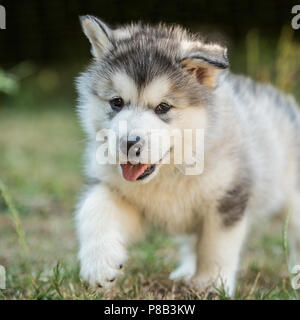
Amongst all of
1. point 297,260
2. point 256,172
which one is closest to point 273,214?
point 297,260

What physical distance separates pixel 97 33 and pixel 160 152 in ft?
3.06

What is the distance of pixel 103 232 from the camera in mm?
3172

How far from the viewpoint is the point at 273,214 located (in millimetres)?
4727

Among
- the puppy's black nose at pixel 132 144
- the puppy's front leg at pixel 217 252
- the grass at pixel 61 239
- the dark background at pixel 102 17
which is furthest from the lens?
the dark background at pixel 102 17

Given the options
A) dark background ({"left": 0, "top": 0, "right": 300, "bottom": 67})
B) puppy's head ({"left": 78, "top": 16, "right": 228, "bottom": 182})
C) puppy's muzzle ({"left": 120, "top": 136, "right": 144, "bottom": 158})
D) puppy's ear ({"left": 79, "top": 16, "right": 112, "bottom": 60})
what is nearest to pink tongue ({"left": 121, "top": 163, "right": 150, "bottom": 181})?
puppy's head ({"left": 78, "top": 16, "right": 228, "bottom": 182})

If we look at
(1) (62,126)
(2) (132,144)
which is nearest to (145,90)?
(2) (132,144)

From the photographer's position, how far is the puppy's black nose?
2.85 metres

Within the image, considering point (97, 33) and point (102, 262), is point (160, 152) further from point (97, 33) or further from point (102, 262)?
point (97, 33)

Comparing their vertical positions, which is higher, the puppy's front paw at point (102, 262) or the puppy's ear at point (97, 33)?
the puppy's ear at point (97, 33)

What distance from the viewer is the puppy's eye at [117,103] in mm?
3119

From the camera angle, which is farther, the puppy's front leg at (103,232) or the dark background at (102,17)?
the dark background at (102,17)

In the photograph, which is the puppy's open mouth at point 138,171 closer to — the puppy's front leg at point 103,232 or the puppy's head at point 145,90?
the puppy's head at point 145,90

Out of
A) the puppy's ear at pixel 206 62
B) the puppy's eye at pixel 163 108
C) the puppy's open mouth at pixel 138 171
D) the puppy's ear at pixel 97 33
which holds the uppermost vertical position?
the puppy's ear at pixel 97 33

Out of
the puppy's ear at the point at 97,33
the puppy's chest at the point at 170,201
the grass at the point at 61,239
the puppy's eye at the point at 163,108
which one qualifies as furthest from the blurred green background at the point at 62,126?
the puppy's eye at the point at 163,108
